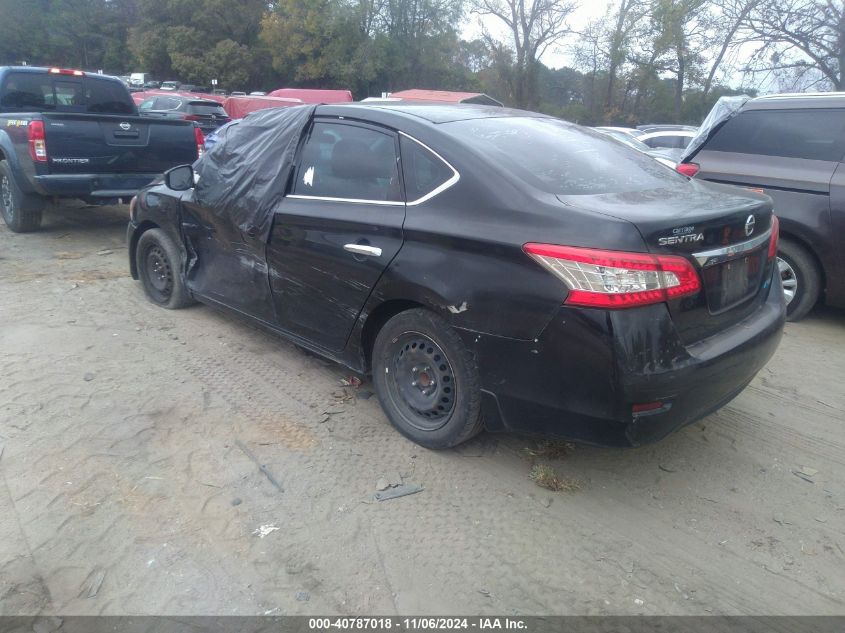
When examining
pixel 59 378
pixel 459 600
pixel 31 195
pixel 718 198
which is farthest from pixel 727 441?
pixel 31 195

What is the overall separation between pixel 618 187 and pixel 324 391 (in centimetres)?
222

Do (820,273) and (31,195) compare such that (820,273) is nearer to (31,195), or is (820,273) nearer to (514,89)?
(31,195)

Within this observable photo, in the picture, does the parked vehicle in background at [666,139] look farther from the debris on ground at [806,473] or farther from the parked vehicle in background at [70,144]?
the debris on ground at [806,473]

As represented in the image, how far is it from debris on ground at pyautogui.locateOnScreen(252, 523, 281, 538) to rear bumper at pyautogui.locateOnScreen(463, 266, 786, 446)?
1116 mm

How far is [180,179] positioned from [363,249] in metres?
2.21

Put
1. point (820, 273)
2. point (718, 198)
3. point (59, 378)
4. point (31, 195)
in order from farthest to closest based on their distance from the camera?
point (31, 195) → point (820, 273) → point (59, 378) → point (718, 198)

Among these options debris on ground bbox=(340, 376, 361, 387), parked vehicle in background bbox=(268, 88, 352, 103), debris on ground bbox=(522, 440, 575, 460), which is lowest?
debris on ground bbox=(522, 440, 575, 460)

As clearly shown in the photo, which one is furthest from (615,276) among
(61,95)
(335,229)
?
(61,95)

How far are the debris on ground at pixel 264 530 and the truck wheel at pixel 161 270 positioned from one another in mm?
2910

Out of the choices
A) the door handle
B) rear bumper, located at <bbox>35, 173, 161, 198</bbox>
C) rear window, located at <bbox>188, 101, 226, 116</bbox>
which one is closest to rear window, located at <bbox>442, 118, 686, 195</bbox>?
the door handle

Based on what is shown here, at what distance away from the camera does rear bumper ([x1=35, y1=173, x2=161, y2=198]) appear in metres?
7.45

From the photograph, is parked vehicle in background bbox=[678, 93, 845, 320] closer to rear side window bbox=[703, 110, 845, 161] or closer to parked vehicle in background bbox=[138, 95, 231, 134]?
rear side window bbox=[703, 110, 845, 161]

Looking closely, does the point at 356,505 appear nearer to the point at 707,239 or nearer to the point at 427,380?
the point at 427,380

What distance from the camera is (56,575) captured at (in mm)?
2732
